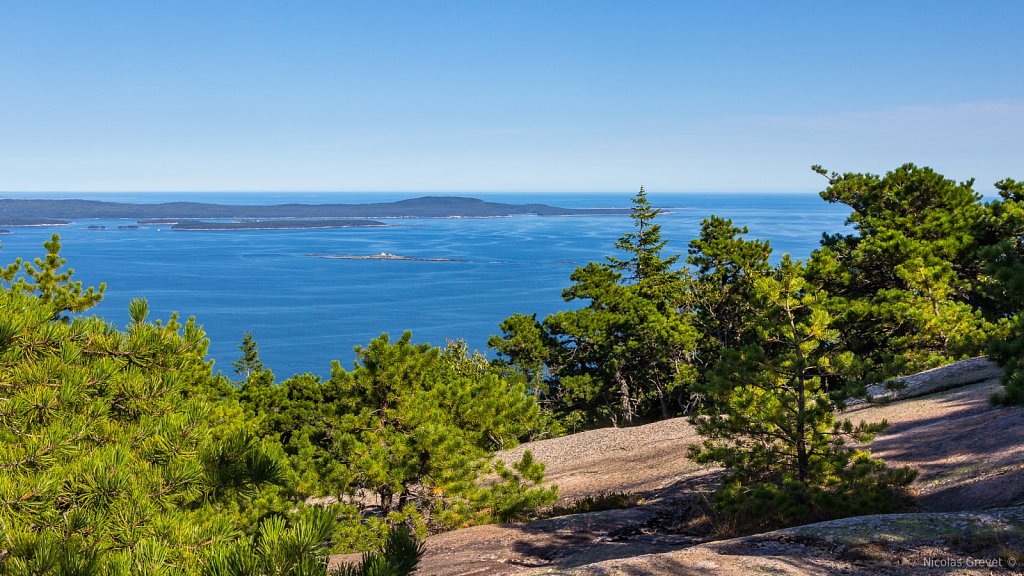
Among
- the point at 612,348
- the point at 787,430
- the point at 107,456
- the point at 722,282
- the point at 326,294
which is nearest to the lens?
the point at 107,456

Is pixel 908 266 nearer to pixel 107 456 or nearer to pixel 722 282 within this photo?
pixel 722 282

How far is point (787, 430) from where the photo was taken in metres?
10.5

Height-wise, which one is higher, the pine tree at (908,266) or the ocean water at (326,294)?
the pine tree at (908,266)

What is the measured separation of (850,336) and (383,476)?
1999cm

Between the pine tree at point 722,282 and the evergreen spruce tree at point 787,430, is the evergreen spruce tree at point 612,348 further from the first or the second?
the evergreen spruce tree at point 787,430

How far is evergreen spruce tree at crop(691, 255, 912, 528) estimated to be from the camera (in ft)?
33.5

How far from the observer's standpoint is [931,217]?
27.8 metres

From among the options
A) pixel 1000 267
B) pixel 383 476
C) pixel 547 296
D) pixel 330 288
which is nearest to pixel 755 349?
pixel 1000 267

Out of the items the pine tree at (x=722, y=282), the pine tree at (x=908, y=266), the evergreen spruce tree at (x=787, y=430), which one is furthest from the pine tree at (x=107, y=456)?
the pine tree at (x=722, y=282)

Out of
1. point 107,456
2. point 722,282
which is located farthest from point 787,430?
point 722,282

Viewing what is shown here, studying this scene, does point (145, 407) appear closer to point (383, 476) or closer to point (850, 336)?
point (383, 476)

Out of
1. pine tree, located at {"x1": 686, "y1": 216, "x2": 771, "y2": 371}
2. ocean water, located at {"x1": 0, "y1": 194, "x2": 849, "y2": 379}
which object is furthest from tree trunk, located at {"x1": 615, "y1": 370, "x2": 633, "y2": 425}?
ocean water, located at {"x1": 0, "y1": 194, "x2": 849, "y2": 379}

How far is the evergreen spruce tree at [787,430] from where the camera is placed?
10.2 meters

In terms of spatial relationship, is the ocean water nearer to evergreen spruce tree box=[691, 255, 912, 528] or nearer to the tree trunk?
the tree trunk
